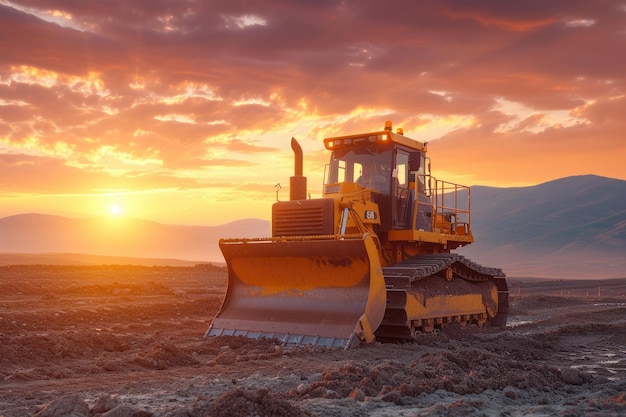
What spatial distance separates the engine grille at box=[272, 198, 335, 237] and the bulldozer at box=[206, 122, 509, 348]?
0.07 feet

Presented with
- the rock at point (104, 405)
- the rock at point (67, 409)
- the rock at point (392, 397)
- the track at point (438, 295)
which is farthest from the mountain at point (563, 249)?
the rock at point (67, 409)

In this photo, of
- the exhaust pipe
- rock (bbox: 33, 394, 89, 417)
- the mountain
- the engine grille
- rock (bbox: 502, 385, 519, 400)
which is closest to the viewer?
rock (bbox: 33, 394, 89, 417)

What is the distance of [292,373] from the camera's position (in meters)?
9.43

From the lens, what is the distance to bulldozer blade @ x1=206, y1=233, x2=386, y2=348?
12188 mm

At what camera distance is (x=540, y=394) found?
8961mm

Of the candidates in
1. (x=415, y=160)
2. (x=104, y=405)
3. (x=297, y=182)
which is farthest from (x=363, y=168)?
(x=104, y=405)

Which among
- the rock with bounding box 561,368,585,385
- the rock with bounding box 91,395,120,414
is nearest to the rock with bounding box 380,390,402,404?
the rock with bounding box 91,395,120,414

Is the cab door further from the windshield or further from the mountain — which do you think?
the mountain

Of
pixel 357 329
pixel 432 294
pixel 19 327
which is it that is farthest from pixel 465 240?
pixel 19 327

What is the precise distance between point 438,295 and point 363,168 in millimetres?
3012

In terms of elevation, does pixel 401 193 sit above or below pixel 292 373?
above

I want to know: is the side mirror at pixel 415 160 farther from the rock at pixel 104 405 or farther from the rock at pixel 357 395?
the rock at pixel 104 405

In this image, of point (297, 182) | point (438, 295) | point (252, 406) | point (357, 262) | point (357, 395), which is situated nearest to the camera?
point (252, 406)

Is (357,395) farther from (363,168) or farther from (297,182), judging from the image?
(363,168)
